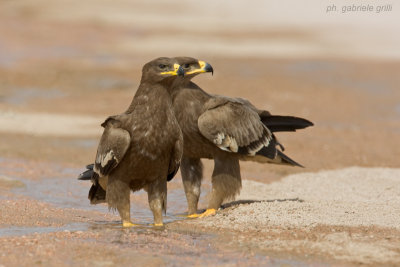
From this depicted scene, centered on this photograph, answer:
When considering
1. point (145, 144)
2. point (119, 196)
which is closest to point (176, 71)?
point (145, 144)

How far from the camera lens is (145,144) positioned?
302 inches

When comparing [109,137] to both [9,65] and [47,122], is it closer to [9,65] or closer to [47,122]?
[47,122]

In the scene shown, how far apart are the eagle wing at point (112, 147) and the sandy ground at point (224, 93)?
65 cm

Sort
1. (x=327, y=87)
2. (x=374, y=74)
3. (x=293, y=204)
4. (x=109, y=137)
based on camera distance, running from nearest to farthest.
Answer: (x=109, y=137), (x=293, y=204), (x=327, y=87), (x=374, y=74)

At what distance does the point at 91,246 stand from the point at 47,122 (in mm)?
11706

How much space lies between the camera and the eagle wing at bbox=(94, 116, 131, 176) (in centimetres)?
762

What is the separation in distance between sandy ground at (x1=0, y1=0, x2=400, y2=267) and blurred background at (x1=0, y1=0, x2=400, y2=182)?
0.25 ft

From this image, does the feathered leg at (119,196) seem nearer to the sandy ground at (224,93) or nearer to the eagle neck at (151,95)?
the sandy ground at (224,93)

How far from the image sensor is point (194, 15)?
4144cm

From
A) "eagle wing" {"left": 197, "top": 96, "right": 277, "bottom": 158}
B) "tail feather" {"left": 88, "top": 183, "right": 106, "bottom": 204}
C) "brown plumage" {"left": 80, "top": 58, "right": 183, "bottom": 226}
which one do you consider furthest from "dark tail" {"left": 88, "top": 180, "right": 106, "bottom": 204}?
"eagle wing" {"left": 197, "top": 96, "right": 277, "bottom": 158}

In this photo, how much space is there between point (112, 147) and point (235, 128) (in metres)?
1.85

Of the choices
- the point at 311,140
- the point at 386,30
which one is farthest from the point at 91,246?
the point at 386,30

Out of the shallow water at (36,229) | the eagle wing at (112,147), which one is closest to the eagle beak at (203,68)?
the eagle wing at (112,147)

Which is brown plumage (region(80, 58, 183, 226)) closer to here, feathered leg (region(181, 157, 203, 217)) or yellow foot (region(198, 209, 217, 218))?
yellow foot (region(198, 209, 217, 218))
